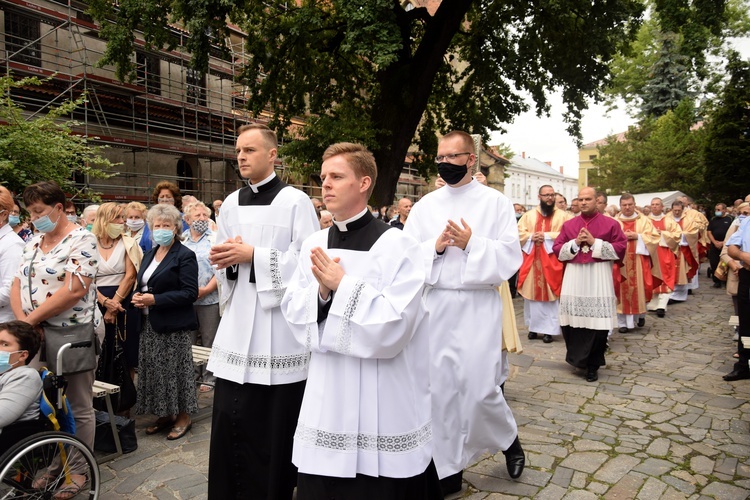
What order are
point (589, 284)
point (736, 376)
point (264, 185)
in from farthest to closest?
point (589, 284) → point (736, 376) → point (264, 185)

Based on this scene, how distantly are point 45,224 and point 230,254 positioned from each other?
4.77 feet

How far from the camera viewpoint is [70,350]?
3.83m

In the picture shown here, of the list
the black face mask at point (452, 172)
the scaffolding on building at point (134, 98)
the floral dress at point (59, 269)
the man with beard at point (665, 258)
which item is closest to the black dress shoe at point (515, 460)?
the black face mask at point (452, 172)

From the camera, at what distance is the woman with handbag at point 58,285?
3.84 m

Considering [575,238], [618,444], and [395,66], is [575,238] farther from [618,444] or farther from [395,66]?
[395,66]

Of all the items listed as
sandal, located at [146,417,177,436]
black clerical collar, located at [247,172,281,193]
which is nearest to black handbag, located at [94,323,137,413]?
sandal, located at [146,417,177,436]

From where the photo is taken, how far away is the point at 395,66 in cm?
1430

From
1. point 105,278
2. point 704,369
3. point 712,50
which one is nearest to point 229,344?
point 105,278

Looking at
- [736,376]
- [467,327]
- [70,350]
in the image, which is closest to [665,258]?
[736,376]

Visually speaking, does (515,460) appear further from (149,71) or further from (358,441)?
(149,71)

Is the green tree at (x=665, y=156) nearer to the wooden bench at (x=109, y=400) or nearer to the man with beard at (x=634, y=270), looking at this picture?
the man with beard at (x=634, y=270)

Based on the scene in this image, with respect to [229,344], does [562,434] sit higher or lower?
lower

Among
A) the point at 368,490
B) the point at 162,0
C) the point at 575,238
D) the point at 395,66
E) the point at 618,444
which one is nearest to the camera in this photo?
the point at 368,490

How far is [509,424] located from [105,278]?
150 inches
